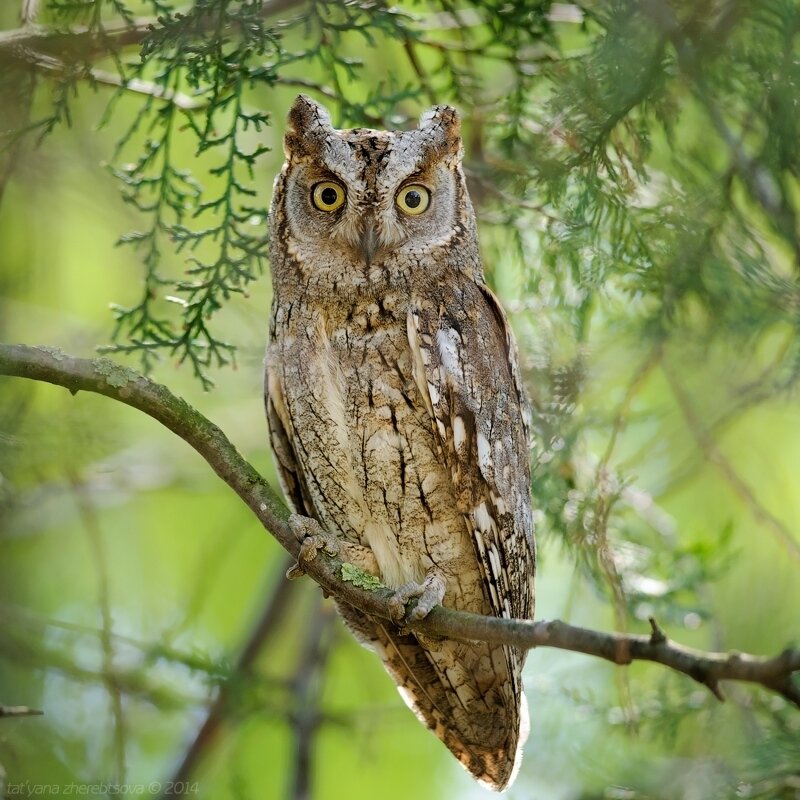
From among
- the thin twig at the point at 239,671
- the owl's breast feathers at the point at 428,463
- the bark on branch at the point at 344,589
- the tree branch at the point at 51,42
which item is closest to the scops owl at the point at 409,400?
the owl's breast feathers at the point at 428,463

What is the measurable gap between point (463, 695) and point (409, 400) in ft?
3.13

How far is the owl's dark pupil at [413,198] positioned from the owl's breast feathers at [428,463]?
278 mm

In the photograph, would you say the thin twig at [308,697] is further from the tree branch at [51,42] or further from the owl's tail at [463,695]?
the tree branch at [51,42]

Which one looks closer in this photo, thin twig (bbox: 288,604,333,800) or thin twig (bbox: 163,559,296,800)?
thin twig (bbox: 163,559,296,800)

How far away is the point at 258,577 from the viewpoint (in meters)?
5.89

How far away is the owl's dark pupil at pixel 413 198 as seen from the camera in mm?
2828

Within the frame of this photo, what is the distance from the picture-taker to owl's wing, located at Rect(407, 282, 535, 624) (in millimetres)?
2684

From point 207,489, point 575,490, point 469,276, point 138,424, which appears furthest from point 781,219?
point 138,424

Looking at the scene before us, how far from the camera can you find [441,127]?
2.81 metres

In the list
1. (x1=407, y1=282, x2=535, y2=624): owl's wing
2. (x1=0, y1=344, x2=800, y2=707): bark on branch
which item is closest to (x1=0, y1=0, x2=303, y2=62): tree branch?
(x1=0, y1=344, x2=800, y2=707): bark on branch

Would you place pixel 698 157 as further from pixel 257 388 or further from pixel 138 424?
pixel 138 424

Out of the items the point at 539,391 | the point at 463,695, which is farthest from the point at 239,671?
the point at 539,391

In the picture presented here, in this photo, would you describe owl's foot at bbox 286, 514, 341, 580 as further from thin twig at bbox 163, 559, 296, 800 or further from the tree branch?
A: the tree branch

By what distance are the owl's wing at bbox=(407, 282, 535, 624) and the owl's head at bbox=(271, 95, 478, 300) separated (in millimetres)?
158
